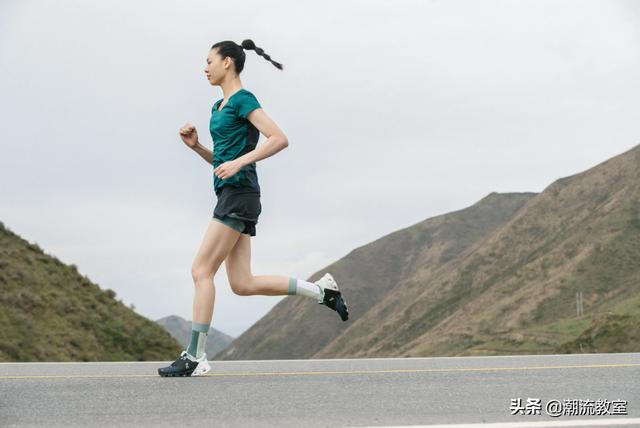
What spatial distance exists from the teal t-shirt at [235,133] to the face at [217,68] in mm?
245

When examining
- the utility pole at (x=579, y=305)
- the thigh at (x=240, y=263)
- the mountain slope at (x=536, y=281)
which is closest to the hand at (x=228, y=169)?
the thigh at (x=240, y=263)

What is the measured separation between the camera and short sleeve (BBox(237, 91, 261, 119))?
Result: 6.96 meters

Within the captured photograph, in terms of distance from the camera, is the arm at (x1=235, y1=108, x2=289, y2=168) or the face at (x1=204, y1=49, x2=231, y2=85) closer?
the arm at (x1=235, y1=108, x2=289, y2=168)

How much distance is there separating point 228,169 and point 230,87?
33.2 inches

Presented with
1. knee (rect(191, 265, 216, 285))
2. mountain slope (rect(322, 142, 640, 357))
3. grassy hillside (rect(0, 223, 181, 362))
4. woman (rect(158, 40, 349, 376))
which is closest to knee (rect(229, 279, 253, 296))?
woman (rect(158, 40, 349, 376))

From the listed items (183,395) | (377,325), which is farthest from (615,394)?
(377,325)

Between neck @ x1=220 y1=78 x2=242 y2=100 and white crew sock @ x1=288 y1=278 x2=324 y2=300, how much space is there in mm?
1605

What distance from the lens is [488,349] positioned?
326ft

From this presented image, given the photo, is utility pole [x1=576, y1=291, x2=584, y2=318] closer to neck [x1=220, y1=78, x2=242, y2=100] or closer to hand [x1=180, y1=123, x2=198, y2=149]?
hand [x1=180, y1=123, x2=198, y2=149]

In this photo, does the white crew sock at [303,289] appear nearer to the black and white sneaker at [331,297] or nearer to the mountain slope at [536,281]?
the black and white sneaker at [331,297]

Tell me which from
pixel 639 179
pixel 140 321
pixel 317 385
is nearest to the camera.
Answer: pixel 317 385

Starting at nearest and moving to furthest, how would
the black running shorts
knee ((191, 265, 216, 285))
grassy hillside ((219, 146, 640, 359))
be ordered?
the black running shorts, knee ((191, 265, 216, 285)), grassy hillside ((219, 146, 640, 359))

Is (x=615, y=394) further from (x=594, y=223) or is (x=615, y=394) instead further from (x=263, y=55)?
(x=594, y=223)

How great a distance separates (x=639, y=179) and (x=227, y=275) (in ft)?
Result: 432
